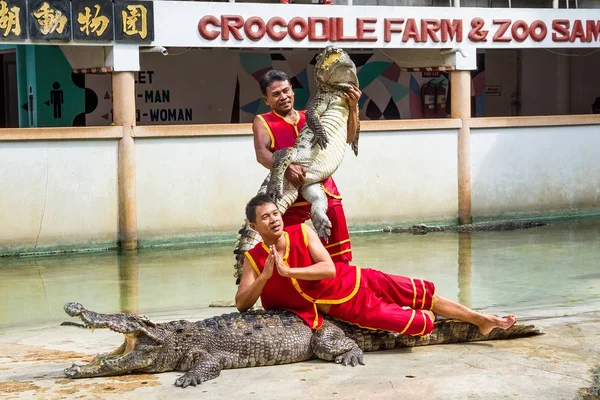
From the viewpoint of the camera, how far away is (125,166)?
12602 mm

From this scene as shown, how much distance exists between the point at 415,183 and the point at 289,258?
878 centimetres

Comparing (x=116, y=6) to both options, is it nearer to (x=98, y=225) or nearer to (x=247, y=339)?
(x=98, y=225)

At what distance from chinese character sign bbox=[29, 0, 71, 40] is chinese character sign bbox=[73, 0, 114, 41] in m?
0.10

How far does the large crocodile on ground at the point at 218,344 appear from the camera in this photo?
538cm

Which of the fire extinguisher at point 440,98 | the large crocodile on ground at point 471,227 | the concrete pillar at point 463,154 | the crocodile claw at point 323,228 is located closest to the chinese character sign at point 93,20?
the large crocodile on ground at point 471,227

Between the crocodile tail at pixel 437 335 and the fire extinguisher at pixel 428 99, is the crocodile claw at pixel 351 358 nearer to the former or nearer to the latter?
the crocodile tail at pixel 437 335

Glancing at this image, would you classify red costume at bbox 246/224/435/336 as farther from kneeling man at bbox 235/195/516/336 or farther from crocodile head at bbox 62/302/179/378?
crocodile head at bbox 62/302/179/378

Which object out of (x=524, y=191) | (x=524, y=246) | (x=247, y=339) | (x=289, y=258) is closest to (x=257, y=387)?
(x=247, y=339)

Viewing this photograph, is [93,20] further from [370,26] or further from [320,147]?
[320,147]

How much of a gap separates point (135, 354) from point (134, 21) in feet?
25.9

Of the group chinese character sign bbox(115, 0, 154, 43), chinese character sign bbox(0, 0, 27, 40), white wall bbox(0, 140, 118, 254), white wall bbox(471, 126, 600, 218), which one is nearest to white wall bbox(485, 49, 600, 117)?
white wall bbox(471, 126, 600, 218)

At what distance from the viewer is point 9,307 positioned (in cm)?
883

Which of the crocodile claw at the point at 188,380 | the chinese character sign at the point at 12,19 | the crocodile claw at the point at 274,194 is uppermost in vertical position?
the chinese character sign at the point at 12,19

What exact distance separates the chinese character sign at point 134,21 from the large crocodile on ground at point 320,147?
6.40m
